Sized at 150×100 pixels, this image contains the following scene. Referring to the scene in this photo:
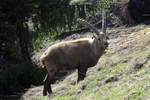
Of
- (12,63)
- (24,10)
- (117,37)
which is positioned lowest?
(12,63)

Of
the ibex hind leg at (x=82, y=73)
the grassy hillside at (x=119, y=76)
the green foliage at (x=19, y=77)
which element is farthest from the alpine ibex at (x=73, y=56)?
the green foliage at (x=19, y=77)

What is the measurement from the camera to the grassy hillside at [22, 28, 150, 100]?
29.2 feet

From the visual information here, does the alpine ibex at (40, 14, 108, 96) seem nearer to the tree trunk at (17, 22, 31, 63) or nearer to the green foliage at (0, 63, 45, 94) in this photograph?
the green foliage at (0, 63, 45, 94)

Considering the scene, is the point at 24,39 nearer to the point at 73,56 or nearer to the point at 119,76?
the point at 73,56

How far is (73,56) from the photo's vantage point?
12734mm

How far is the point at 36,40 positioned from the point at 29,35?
2.18 meters

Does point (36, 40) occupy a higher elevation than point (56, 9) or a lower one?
lower

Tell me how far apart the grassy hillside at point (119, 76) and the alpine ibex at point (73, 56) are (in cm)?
38

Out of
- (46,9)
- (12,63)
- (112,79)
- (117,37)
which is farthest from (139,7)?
(112,79)

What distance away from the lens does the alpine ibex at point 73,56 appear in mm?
12492

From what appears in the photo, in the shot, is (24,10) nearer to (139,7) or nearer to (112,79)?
(139,7)

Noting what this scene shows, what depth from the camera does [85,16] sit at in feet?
72.5

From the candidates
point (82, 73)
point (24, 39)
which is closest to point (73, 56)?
point (82, 73)

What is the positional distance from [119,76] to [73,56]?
7.11 feet
